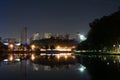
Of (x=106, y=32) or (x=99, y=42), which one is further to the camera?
(x=99, y=42)

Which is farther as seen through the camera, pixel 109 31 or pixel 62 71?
pixel 109 31

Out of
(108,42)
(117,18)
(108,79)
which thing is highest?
(117,18)

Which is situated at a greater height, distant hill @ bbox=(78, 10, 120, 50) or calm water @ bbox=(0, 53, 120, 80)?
distant hill @ bbox=(78, 10, 120, 50)

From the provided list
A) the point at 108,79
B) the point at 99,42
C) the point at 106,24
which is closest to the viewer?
the point at 108,79

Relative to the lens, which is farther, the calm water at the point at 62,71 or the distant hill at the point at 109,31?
the distant hill at the point at 109,31

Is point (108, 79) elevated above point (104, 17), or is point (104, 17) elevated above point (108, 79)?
point (104, 17)

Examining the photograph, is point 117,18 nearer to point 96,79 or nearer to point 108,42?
point 108,42

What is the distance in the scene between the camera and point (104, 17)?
279 ft

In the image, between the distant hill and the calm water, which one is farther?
the distant hill

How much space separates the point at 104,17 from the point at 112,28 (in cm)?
1150

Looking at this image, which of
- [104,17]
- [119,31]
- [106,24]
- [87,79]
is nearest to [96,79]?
[87,79]

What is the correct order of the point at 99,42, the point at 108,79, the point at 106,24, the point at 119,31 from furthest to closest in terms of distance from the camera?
the point at 99,42 → the point at 106,24 → the point at 119,31 → the point at 108,79

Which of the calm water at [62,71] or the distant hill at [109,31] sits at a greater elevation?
the distant hill at [109,31]

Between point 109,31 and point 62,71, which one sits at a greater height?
point 109,31
